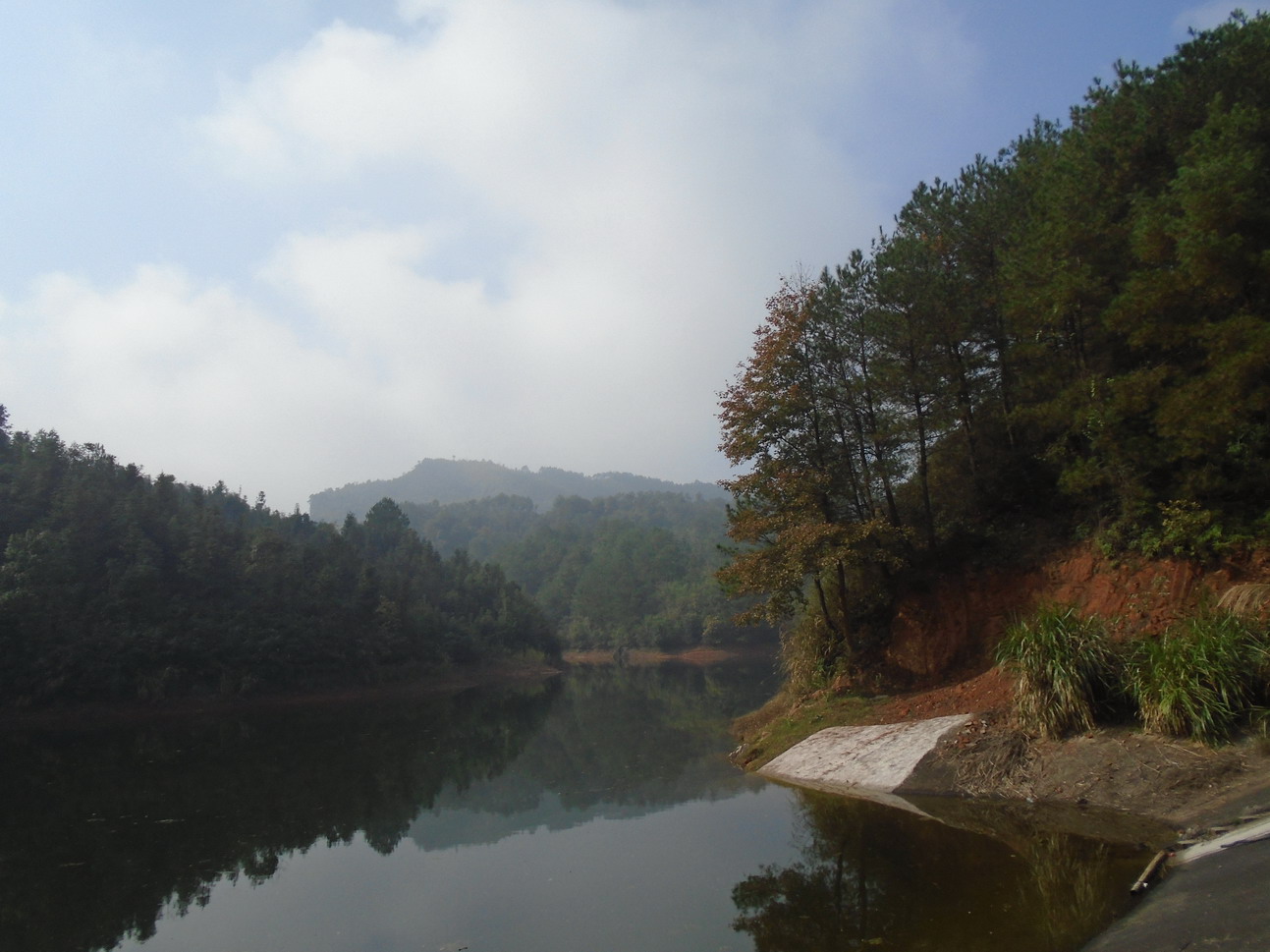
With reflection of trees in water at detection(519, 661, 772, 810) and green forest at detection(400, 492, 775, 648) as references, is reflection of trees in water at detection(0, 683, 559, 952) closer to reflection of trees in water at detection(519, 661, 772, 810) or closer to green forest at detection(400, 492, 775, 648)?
reflection of trees in water at detection(519, 661, 772, 810)

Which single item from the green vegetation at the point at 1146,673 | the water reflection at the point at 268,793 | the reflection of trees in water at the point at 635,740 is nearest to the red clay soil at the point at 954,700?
the green vegetation at the point at 1146,673

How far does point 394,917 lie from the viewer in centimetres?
1051

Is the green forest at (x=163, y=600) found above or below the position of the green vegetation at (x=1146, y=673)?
above

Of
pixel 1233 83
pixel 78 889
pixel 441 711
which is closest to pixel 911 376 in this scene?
pixel 1233 83

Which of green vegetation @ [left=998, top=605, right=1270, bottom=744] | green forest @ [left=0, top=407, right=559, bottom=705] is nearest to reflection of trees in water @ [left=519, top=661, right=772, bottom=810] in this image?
green vegetation @ [left=998, top=605, right=1270, bottom=744]

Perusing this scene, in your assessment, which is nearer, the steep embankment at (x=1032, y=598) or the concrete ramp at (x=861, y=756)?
the steep embankment at (x=1032, y=598)

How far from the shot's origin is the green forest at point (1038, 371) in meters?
13.8

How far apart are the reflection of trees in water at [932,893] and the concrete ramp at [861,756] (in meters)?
2.53

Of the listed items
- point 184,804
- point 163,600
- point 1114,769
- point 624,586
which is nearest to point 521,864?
point 1114,769

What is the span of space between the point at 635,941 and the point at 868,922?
2555mm

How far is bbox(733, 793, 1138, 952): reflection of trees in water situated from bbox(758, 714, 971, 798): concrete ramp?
2531 millimetres

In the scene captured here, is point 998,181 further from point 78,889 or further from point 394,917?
point 78,889

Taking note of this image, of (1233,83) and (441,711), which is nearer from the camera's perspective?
(1233,83)

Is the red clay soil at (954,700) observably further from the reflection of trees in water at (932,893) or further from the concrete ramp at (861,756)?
the reflection of trees in water at (932,893)
